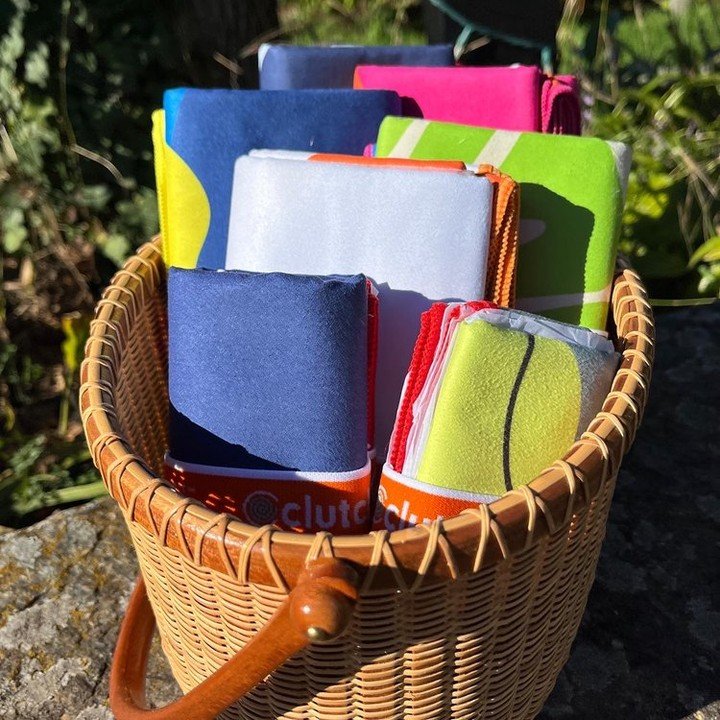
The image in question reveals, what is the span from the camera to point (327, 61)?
1202mm

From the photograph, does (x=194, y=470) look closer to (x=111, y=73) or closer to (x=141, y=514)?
(x=141, y=514)

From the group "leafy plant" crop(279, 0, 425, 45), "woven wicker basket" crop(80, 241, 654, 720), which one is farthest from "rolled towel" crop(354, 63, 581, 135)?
"leafy plant" crop(279, 0, 425, 45)

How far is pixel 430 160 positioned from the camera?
0.99 m

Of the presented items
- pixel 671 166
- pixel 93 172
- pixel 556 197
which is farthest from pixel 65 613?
pixel 671 166

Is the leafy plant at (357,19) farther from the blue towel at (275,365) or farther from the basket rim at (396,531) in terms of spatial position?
the basket rim at (396,531)

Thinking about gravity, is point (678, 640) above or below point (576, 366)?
below

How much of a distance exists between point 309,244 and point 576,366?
0.35 m

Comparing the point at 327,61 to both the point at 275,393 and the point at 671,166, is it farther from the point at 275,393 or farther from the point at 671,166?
the point at 671,166

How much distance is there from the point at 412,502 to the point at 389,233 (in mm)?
324

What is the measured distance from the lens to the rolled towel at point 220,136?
1.06 meters

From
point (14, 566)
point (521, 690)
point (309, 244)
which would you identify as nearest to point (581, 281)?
point (309, 244)

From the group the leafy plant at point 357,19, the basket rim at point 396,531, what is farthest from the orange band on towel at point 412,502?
the leafy plant at point 357,19

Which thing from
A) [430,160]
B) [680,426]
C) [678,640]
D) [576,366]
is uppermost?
[430,160]

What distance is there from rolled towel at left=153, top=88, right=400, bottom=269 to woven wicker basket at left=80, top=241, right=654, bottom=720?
0.20 m
